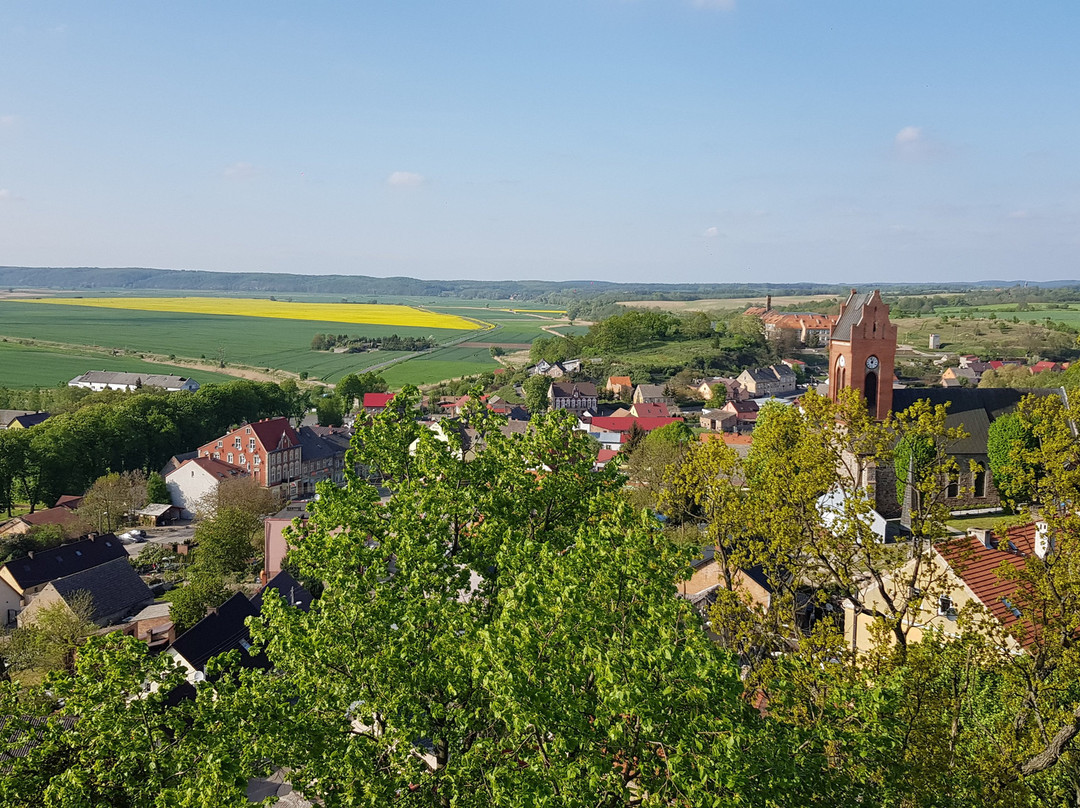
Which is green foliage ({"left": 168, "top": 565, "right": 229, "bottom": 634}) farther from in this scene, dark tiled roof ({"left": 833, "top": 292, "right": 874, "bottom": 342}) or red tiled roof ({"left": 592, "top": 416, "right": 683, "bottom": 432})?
red tiled roof ({"left": 592, "top": 416, "right": 683, "bottom": 432})

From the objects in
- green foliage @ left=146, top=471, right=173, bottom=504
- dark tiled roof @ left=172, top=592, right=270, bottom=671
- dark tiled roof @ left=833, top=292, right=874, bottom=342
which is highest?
dark tiled roof @ left=833, top=292, right=874, bottom=342

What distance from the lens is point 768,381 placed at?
4619 inches

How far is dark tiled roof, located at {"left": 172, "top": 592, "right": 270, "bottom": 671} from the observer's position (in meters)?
27.9

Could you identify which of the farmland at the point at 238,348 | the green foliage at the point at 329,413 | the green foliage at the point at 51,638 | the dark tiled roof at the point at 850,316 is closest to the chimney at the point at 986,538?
the dark tiled roof at the point at 850,316

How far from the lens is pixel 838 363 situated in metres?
46.6

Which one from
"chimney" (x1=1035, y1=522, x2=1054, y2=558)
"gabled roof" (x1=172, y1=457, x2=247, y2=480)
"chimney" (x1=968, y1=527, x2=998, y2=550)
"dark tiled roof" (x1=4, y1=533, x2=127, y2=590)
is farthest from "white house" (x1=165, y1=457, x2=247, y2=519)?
"chimney" (x1=1035, y1=522, x2=1054, y2=558)

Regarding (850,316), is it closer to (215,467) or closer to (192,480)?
(215,467)

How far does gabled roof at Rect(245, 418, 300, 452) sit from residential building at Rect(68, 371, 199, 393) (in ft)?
137

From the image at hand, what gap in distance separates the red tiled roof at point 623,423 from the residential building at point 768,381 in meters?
33.0

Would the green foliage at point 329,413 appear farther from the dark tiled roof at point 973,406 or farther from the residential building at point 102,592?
the dark tiled roof at point 973,406

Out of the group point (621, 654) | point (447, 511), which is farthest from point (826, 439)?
point (621, 654)

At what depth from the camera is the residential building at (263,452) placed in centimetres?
6644

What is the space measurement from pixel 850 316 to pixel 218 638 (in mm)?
35980

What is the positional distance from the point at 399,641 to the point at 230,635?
2219 centimetres
